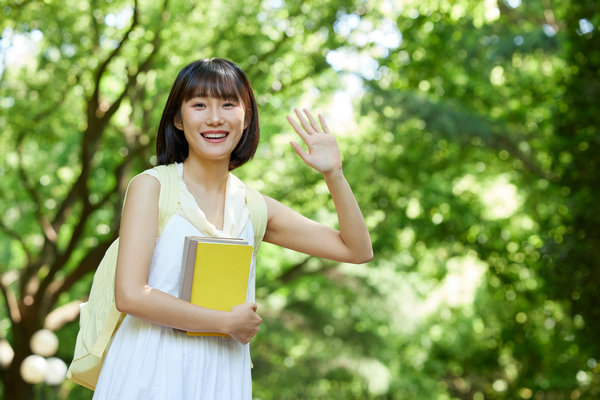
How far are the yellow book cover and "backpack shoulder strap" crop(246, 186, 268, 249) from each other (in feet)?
0.80

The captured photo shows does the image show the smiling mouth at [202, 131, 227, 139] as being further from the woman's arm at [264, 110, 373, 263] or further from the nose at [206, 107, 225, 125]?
the woman's arm at [264, 110, 373, 263]

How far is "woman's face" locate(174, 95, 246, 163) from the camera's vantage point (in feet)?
6.19

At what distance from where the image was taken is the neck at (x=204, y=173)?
1935mm

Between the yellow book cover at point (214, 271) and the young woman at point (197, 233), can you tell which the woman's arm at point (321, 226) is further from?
the yellow book cover at point (214, 271)

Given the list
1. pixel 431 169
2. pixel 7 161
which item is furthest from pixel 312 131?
pixel 7 161

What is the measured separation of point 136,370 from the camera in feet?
5.63

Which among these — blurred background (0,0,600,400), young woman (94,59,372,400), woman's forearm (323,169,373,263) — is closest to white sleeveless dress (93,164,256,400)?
young woman (94,59,372,400)

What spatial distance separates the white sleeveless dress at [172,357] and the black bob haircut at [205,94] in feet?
0.54

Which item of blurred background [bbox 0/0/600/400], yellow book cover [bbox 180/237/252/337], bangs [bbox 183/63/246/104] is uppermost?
bangs [bbox 183/63/246/104]

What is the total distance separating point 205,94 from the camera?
189 cm

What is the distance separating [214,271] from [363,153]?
1022 centimetres

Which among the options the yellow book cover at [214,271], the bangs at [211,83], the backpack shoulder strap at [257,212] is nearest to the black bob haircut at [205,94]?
the bangs at [211,83]

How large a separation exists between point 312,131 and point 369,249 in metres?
0.36

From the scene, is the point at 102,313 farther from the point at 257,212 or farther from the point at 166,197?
the point at 257,212
